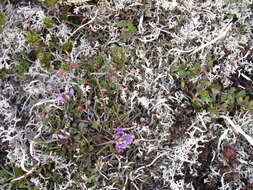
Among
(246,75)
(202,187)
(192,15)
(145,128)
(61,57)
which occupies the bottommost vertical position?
(202,187)

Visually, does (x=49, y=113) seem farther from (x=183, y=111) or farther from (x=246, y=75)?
(x=246, y=75)

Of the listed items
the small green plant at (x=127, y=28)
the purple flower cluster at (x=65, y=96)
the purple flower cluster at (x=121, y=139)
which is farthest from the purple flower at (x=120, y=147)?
the small green plant at (x=127, y=28)

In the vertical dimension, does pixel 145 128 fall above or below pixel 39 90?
below

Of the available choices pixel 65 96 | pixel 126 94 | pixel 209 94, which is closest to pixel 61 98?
pixel 65 96

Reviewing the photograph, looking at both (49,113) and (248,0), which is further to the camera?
(248,0)

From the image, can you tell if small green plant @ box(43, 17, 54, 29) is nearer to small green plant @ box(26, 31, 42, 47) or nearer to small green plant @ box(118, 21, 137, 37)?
small green plant @ box(26, 31, 42, 47)

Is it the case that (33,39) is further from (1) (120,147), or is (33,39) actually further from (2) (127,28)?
(1) (120,147)

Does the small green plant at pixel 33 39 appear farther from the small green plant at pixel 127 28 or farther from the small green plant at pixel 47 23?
the small green plant at pixel 127 28

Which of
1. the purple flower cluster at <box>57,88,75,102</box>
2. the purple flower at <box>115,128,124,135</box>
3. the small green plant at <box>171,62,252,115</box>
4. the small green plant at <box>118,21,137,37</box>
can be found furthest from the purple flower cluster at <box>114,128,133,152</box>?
the small green plant at <box>118,21,137,37</box>

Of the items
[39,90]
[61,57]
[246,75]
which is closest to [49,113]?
[39,90]
